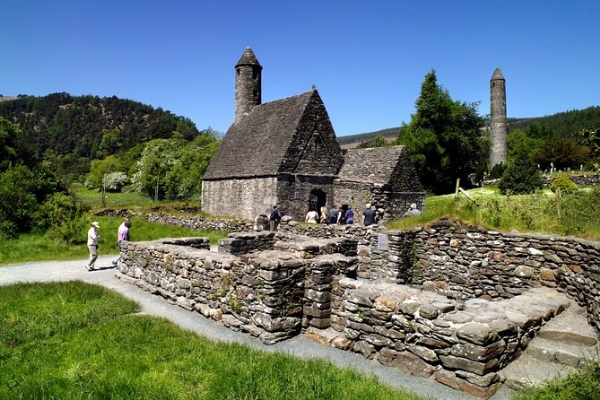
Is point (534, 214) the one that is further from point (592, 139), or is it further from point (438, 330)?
point (438, 330)

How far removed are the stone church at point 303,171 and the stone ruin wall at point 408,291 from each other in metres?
13.4

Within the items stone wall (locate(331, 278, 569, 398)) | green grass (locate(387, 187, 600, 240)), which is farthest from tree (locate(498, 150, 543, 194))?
stone wall (locate(331, 278, 569, 398))

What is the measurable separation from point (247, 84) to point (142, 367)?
107 ft

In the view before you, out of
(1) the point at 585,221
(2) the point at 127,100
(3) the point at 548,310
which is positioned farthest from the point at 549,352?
(2) the point at 127,100

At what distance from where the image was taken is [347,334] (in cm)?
698

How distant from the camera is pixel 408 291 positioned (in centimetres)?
640

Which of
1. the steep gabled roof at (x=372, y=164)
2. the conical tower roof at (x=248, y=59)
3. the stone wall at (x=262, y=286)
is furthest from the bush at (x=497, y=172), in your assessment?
the stone wall at (x=262, y=286)

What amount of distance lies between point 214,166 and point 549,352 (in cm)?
2945

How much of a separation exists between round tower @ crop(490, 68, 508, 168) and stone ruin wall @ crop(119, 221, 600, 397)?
62.7m

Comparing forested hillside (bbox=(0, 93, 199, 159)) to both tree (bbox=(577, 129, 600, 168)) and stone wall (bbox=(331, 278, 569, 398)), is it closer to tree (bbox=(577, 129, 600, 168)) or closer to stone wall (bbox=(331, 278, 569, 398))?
stone wall (bbox=(331, 278, 569, 398))

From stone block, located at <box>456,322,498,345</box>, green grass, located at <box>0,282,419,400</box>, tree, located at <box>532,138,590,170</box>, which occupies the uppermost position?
tree, located at <box>532,138,590,170</box>

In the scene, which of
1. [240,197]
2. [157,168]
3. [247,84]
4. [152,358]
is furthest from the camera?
[157,168]

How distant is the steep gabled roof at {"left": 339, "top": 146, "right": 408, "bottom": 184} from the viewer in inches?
990

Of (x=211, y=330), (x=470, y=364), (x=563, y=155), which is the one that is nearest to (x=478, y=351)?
(x=470, y=364)
